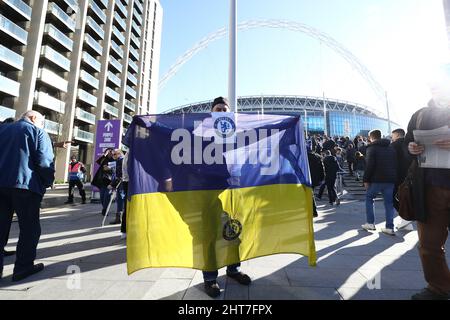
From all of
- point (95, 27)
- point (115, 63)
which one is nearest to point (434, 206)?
point (95, 27)

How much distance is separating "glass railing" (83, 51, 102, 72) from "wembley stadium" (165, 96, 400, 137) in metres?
44.3

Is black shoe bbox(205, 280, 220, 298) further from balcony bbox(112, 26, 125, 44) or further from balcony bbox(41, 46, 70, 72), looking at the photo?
Answer: balcony bbox(112, 26, 125, 44)

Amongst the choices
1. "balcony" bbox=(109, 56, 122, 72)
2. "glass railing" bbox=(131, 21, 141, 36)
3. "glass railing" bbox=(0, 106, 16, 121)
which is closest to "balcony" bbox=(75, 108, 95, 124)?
"glass railing" bbox=(0, 106, 16, 121)

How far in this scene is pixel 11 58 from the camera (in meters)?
26.8

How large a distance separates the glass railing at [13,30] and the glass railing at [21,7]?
1.57 m

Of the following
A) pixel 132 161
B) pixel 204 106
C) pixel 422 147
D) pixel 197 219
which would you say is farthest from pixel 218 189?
pixel 204 106

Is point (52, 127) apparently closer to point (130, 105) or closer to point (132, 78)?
point (130, 105)

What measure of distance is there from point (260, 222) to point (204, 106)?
94.8 meters

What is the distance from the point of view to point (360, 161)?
13055 millimetres

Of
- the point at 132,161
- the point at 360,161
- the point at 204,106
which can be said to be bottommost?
the point at 132,161

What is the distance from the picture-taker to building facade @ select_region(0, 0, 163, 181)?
27906 mm

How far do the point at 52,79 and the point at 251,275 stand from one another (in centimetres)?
3660

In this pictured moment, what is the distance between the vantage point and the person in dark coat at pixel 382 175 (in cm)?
548
